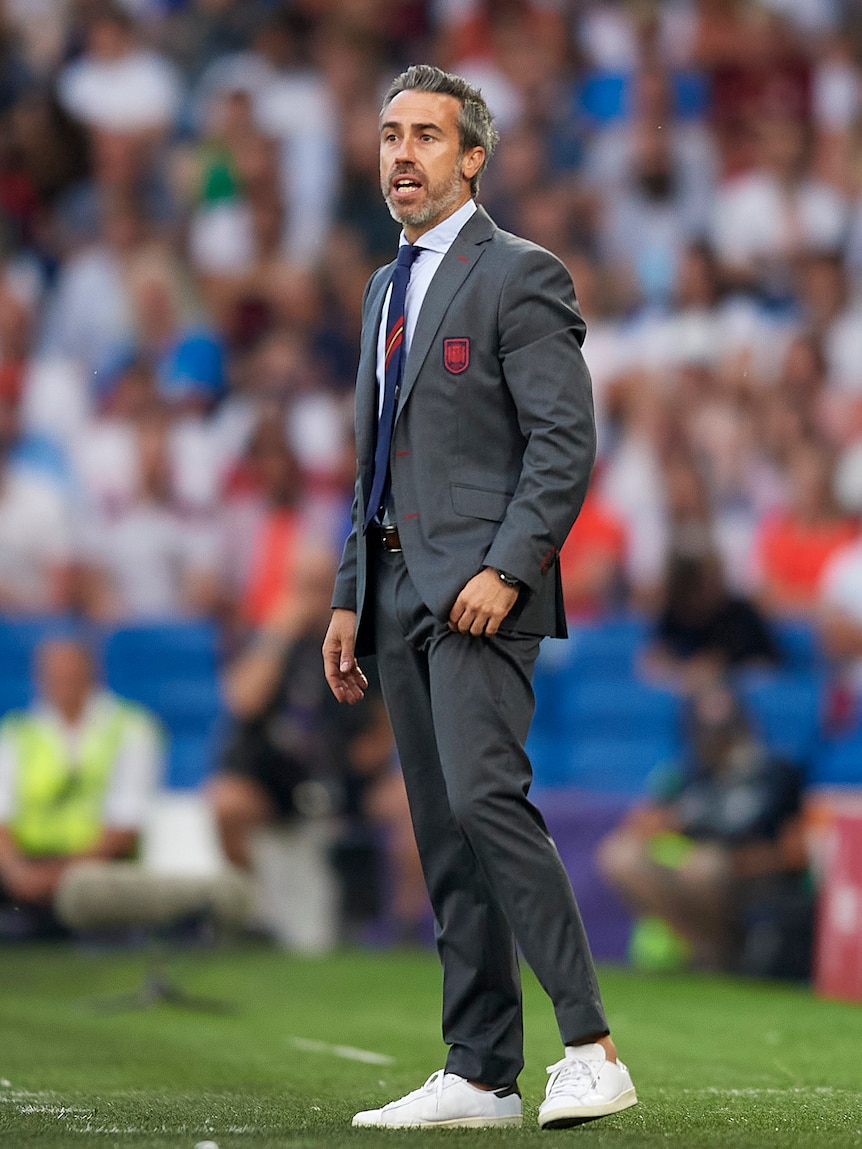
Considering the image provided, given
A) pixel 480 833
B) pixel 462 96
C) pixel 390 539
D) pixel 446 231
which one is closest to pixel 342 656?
pixel 390 539

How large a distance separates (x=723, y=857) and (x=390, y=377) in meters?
5.10

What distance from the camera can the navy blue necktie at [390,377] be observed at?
164 inches

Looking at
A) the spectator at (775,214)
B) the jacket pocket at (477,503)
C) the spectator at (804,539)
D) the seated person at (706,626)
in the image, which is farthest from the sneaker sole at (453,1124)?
the spectator at (775,214)

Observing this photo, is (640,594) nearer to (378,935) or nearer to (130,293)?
(378,935)

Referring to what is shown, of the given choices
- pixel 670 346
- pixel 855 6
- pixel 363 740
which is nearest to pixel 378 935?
pixel 363 740

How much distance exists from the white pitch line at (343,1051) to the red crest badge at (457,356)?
246 cm

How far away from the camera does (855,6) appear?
13.9m

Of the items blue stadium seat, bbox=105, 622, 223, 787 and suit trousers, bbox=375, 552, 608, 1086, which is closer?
suit trousers, bbox=375, 552, 608, 1086

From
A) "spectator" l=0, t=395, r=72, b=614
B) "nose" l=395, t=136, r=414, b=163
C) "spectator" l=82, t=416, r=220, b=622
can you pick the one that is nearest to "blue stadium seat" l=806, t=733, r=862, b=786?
"spectator" l=82, t=416, r=220, b=622

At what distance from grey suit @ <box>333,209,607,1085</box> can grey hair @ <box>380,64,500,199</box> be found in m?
0.17

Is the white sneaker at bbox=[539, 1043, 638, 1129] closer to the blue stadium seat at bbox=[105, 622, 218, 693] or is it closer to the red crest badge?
the red crest badge

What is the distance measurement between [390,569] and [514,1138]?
1.16 meters

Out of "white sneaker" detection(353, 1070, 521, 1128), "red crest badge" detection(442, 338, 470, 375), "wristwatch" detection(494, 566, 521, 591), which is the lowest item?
"white sneaker" detection(353, 1070, 521, 1128)

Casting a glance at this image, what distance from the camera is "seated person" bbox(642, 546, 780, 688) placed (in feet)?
32.8
